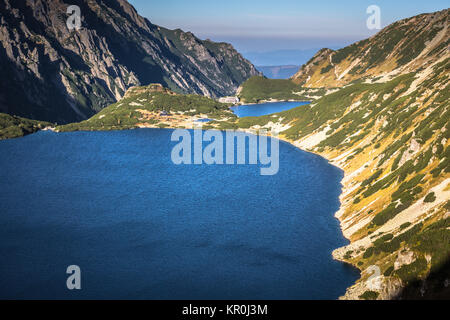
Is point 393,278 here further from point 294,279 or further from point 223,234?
point 223,234

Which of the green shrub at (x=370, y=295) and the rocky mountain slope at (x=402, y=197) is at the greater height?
the rocky mountain slope at (x=402, y=197)

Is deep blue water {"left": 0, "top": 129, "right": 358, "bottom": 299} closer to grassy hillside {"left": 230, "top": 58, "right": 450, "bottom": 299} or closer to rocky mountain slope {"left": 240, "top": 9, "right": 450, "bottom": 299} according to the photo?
rocky mountain slope {"left": 240, "top": 9, "right": 450, "bottom": 299}

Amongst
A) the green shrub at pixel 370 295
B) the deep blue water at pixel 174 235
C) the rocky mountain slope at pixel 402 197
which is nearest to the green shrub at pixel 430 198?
the rocky mountain slope at pixel 402 197

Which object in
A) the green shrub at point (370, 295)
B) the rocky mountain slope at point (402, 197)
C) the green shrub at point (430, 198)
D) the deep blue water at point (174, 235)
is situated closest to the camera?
the rocky mountain slope at point (402, 197)

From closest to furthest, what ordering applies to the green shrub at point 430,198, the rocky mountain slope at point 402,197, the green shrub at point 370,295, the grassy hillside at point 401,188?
the rocky mountain slope at point 402,197 → the grassy hillside at point 401,188 → the green shrub at point 370,295 → the green shrub at point 430,198

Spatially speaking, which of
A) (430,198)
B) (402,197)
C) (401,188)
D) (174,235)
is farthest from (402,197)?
(174,235)

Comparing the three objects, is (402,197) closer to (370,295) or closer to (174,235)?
(370,295)

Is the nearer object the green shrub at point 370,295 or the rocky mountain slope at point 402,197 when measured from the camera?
the rocky mountain slope at point 402,197

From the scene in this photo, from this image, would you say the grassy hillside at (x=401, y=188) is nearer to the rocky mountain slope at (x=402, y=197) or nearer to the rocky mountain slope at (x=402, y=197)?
the rocky mountain slope at (x=402, y=197)
